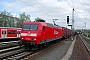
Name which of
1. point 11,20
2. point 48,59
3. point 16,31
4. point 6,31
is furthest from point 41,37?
point 11,20

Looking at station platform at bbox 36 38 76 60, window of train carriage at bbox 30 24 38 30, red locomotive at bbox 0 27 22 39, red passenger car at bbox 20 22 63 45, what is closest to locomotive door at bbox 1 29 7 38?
red locomotive at bbox 0 27 22 39

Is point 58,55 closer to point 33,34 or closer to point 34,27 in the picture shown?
point 33,34

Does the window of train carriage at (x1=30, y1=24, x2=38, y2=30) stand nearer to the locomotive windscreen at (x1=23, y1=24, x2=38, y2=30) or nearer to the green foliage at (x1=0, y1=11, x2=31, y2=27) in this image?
the locomotive windscreen at (x1=23, y1=24, x2=38, y2=30)

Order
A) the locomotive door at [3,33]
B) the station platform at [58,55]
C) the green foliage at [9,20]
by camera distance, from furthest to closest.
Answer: the green foliage at [9,20] → the locomotive door at [3,33] → the station platform at [58,55]

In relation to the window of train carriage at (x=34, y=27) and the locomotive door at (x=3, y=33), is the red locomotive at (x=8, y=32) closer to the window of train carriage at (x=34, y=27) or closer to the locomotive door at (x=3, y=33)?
the locomotive door at (x=3, y=33)

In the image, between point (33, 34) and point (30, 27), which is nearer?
point (33, 34)

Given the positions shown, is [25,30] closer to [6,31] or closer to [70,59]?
[70,59]

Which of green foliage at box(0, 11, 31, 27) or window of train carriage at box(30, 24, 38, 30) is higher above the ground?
green foliage at box(0, 11, 31, 27)

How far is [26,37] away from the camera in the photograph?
17172 millimetres

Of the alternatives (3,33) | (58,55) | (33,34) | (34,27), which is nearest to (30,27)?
(34,27)

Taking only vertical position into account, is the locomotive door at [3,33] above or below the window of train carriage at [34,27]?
below

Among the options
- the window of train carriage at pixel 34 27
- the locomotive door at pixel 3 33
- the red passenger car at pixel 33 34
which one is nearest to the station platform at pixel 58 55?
the red passenger car at pixel 33 34

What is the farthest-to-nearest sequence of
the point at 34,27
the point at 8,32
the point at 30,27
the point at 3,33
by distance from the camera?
1. the point at 8,32
2. the point at 3,33
3. the point at 30,27
4. the point at 34,27

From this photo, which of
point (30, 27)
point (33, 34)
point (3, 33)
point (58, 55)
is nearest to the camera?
point (58, 55)
